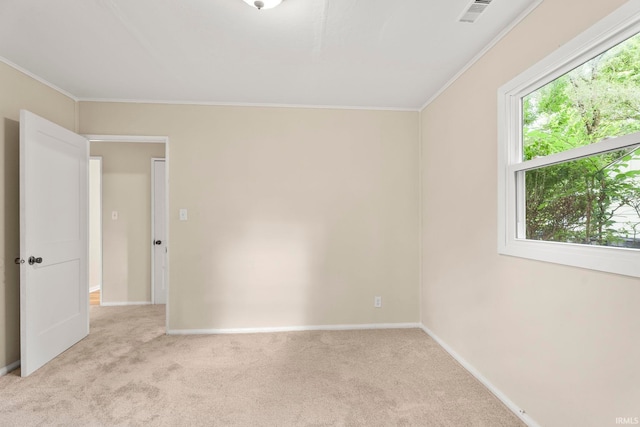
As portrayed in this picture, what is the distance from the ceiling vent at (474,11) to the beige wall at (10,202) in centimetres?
334

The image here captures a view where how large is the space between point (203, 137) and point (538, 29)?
2.95 meters

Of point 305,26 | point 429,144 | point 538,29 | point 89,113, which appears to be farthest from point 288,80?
point 89,113

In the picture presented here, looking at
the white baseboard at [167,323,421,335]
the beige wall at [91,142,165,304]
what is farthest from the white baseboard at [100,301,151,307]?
the white baseboard at [167,323,421,335]

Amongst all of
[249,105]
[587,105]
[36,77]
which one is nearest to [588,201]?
[587,105]

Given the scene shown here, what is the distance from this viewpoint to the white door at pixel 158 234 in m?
4.45

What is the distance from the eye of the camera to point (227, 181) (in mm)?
3416

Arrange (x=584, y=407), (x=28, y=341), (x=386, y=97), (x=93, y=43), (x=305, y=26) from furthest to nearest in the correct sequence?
1. (x=386, y=97)
2. (x=28, y=341)
3. (x=93, y=43)
4. (x=305, y=26)
5. (x=584, y=407)

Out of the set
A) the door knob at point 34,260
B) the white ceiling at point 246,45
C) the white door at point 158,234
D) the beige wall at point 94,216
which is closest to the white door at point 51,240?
the door knob at point 34,260

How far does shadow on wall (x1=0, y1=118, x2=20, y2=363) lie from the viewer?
252cm

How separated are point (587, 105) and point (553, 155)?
279 mm

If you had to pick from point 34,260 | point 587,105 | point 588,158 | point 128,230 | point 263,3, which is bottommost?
→ point 34,260

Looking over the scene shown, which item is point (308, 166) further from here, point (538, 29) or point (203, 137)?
point (538, 29)

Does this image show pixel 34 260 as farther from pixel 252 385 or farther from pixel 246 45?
pixel 246 45

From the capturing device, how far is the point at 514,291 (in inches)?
79.6
